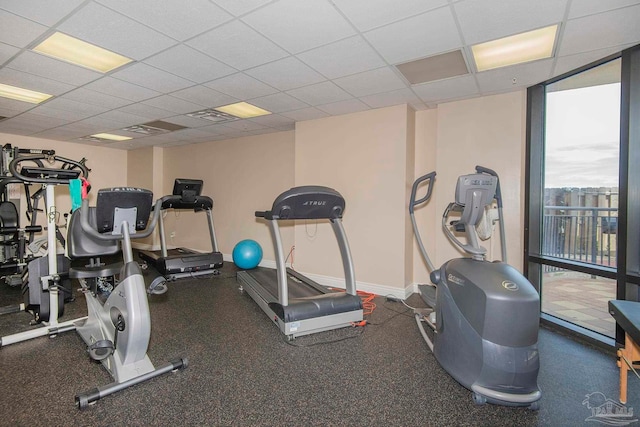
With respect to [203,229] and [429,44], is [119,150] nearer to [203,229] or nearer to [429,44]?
[203,229]

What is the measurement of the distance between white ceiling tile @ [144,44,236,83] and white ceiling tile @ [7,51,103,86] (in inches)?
31.5

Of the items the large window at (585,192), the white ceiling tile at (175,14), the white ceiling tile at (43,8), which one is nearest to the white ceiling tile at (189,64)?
the white ceiling tile at (175,14)

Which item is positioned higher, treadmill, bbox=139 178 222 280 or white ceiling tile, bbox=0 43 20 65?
white ceiling tile, bbox=0 43 20 65

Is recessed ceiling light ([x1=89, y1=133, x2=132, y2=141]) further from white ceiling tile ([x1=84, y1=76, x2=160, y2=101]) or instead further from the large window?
the large window

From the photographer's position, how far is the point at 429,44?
2545 mm

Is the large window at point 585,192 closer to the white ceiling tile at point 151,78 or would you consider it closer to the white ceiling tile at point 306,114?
the white ceiling tile at point 306,114

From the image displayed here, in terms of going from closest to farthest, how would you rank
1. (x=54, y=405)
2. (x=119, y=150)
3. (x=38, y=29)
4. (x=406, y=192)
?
(x=54, y=405), (x=38, y=29), (x=406, y=192), (x=119, y=150)

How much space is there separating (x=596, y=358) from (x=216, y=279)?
4.61m

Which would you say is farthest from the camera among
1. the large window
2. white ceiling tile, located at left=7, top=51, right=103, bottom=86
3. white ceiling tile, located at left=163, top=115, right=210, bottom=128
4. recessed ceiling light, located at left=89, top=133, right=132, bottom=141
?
recessed ceiling light, located at left=89, top=133, right=132, bottom=141

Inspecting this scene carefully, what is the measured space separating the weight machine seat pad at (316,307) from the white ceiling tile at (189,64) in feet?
7.66

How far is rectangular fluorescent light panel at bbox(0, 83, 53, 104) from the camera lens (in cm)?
372

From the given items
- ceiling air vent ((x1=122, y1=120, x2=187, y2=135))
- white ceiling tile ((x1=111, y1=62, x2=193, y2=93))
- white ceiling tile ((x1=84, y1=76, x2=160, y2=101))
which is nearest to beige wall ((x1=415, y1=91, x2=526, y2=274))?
white ceiling tile ((x1=111, y1=62, x2=193, y2=93))

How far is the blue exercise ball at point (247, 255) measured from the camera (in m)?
5.42

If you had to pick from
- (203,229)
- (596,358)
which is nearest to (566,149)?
(596,358)
